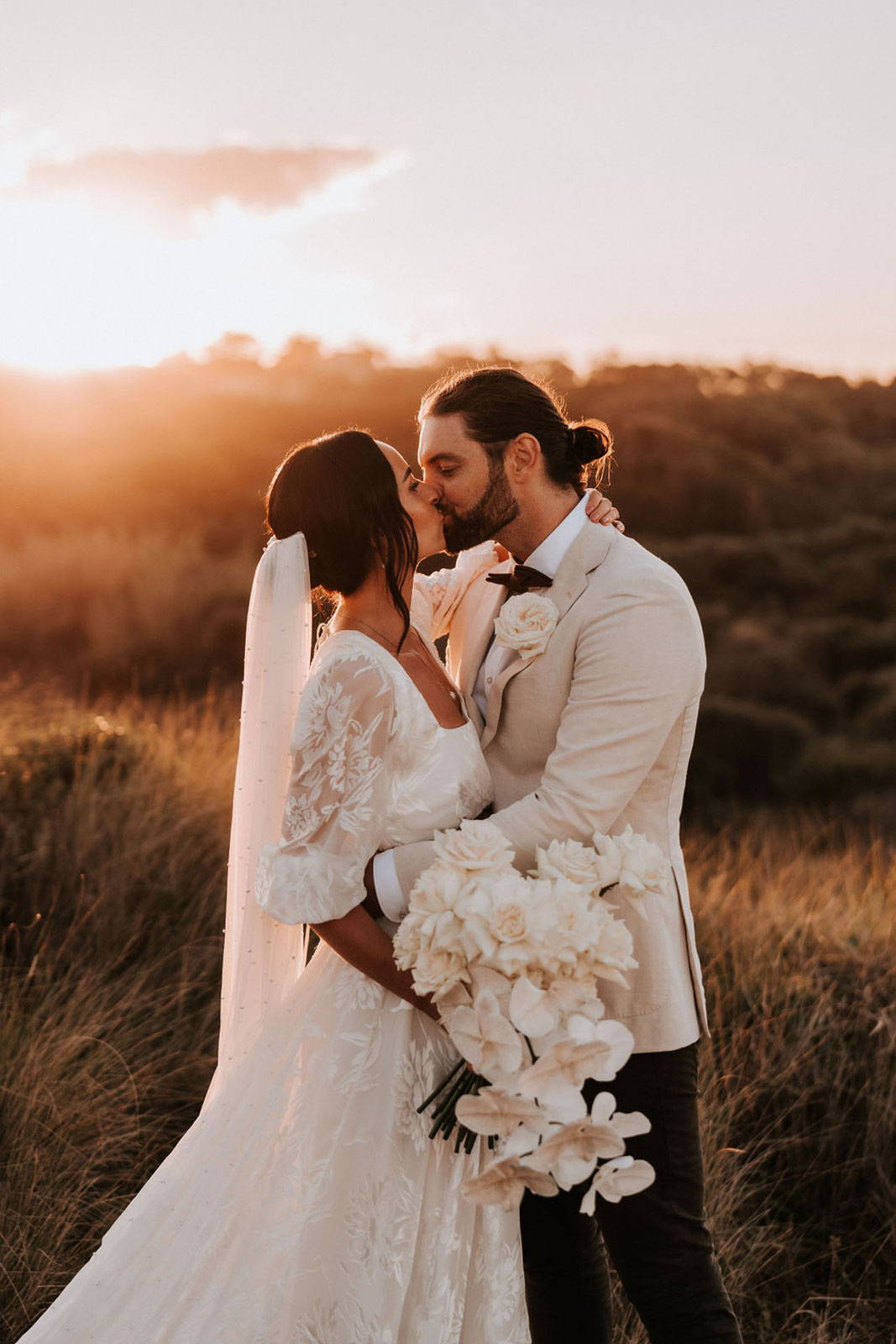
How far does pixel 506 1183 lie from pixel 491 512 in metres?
1.70

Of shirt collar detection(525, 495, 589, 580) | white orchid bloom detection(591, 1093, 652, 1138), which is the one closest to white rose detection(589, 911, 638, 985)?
white orchid bloom detection(591, 1093, 652, 1138)

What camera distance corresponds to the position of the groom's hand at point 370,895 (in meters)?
2.54

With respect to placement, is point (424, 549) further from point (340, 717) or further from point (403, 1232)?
point (403, 1232)

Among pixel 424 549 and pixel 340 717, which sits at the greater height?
pixel 424 549

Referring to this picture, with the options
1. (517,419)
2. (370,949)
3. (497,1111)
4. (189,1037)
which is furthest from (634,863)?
(189,1037)

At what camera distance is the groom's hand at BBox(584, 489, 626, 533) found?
9.87 ft

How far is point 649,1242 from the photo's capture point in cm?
247

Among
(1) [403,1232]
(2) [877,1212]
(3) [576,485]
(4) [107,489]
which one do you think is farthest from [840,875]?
(4) [107,489]

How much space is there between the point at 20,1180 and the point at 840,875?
14.9 feet

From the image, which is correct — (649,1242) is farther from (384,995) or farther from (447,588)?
(447,588)

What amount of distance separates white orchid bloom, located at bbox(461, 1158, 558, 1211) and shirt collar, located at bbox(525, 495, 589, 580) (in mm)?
1462

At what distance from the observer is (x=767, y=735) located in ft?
51.9

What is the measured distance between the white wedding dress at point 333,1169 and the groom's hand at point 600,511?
28.8 inches

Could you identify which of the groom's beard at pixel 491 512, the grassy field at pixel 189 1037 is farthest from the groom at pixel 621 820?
the grassy field at pixel 189 1037
